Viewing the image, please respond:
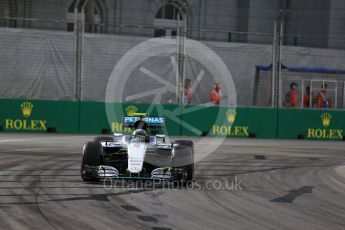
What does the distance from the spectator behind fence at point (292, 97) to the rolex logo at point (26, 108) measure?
10230 millimetres

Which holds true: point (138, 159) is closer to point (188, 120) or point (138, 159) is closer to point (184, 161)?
point (184, 161)

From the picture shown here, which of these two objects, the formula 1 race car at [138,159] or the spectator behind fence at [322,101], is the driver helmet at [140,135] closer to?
the formula 1 race car at [138,159]

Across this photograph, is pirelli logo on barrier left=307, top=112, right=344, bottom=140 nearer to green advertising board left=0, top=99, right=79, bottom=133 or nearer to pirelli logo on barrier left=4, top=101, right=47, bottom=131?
green advertising board left=0, top=99, right=79, bottom=133

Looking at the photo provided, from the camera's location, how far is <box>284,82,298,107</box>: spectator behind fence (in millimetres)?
28719

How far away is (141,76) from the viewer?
91.5 ft

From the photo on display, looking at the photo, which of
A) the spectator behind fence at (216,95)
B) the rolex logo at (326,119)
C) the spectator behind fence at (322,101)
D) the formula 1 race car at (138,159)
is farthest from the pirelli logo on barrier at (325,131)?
the formula 1 race car at (138,159)

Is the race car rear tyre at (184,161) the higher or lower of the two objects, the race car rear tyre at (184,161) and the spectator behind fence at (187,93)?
the lower

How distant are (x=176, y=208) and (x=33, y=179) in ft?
11.3

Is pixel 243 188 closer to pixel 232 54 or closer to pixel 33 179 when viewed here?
pixel 33 179

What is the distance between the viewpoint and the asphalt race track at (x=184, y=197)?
8664 millimetres

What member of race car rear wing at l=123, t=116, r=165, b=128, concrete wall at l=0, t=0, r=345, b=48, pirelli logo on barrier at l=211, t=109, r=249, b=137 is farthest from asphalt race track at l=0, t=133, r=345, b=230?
concrete wall at l=0, t=0, r=345, b=48

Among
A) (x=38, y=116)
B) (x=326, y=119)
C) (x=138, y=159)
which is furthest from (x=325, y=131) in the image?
(x=138, y=159)

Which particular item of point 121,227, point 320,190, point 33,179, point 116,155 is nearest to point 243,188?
point 320,190

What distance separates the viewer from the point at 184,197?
35.0 feet
